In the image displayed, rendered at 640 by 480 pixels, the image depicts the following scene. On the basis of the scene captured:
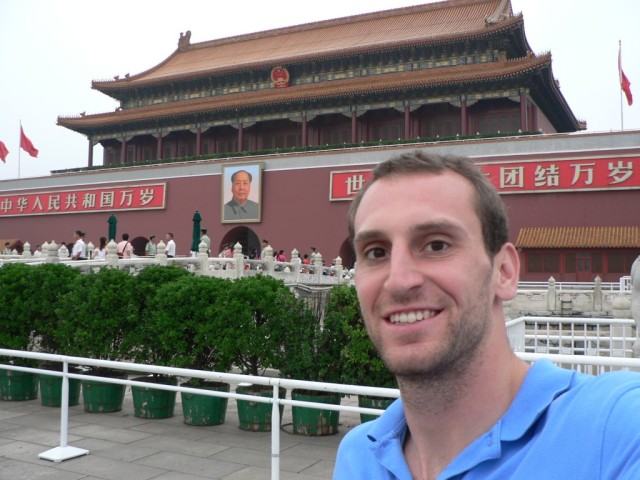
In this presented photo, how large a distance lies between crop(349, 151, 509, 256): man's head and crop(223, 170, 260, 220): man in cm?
2197

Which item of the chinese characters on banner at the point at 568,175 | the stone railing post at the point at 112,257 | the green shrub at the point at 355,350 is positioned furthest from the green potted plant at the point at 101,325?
the chinese characters on banner at the point at 568,175

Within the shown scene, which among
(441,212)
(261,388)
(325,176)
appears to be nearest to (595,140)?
(325,176)

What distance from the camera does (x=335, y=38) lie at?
26.8 metres

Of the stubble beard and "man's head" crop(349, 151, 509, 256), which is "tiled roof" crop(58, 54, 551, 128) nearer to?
"man's head" crop(349, 151, 509, 256)

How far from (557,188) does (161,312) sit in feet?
50.2

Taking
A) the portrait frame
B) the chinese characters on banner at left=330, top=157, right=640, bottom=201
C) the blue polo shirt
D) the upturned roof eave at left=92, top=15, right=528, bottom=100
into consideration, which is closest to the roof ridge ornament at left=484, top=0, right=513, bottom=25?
the upturned roof eave at left=92, top=15, right=528, bottom=100

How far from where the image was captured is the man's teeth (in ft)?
3.44

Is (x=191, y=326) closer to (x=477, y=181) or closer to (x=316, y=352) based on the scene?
(x=316, y=352)

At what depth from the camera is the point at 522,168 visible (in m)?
18.6

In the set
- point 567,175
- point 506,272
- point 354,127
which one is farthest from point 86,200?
point 506,272

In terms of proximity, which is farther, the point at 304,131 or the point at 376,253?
the point at 304,131

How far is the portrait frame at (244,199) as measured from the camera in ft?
75.4

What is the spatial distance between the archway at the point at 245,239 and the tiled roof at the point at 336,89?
17.9ft

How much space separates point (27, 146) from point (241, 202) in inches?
414
